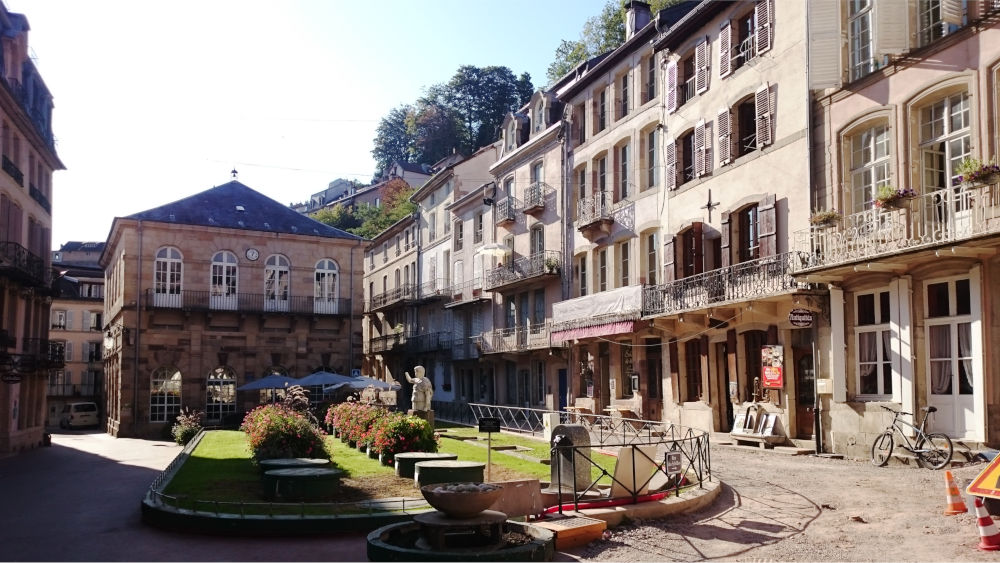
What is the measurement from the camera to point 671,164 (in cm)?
2536

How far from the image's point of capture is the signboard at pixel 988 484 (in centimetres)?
966

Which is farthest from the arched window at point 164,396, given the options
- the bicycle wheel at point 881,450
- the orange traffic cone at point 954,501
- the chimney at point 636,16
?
the orange traffic cone at point 954,501

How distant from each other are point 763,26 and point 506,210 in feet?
53.1

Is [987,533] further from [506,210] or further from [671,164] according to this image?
[506,210]

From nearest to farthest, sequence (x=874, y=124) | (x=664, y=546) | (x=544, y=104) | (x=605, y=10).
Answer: (x=664, y=546), (x=874, y=124), (x=544, y=104), (x=605, y=10)

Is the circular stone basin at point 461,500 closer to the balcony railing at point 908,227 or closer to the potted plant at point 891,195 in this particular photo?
the balcony railing at point 908,227

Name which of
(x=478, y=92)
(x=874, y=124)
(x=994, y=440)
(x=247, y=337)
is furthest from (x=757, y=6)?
(x=478, y=92)

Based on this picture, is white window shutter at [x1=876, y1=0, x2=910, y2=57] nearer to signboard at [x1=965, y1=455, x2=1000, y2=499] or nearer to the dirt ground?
the dirt ground

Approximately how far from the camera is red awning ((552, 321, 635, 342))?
2561 centimetres

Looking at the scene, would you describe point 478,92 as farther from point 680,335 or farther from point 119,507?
point 119,507

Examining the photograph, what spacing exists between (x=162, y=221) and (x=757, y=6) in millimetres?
27153

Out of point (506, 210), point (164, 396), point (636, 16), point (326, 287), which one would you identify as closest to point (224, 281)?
point (326, 287)

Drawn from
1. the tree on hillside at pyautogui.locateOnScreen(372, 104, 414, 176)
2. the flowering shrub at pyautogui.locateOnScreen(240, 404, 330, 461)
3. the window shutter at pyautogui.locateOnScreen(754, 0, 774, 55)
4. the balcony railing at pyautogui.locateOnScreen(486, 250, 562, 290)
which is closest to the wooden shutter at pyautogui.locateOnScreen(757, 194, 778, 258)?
the window shutter at pyautogui.locateOnScreen(754, 0, 774, 55)

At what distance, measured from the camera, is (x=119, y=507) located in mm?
14719
